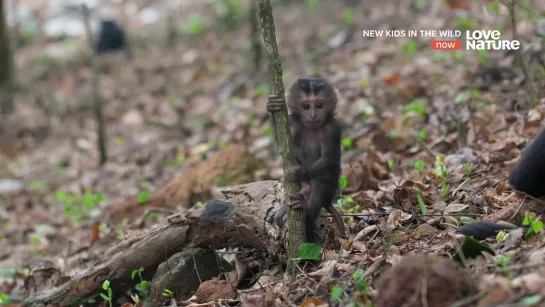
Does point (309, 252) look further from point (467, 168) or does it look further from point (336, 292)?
point (467, 168)

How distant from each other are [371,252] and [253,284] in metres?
0.93

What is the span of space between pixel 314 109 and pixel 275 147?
3.44 m

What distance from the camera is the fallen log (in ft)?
16.3

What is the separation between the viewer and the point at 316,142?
5.38m

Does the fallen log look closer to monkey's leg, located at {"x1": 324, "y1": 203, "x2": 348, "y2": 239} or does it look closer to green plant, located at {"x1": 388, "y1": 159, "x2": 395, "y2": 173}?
monkey's leg, located at {"x1": 324, "y1": 203, "x2": 348, "y2": 239}

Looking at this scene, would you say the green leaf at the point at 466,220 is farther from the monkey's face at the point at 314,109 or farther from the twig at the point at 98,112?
the twig at the point at 98,112

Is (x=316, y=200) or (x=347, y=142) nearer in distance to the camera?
(x=316, y=200)

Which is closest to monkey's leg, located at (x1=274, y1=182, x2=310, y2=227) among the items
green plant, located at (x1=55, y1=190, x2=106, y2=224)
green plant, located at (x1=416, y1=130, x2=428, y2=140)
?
green plant, located at (x1=416, y1=130, x2=428, y2=140)

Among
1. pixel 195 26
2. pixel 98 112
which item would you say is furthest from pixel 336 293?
pixel 195 26

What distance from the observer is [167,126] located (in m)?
11.5

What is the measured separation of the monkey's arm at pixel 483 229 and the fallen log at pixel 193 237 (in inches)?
50.6

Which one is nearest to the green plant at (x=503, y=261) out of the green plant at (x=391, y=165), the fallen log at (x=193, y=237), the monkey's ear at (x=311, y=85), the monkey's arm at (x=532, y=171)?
the monkey's arm at (x=532, y=171)

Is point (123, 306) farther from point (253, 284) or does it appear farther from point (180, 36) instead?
point (180, 36)

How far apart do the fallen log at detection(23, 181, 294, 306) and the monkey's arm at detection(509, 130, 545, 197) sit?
5.17ft
